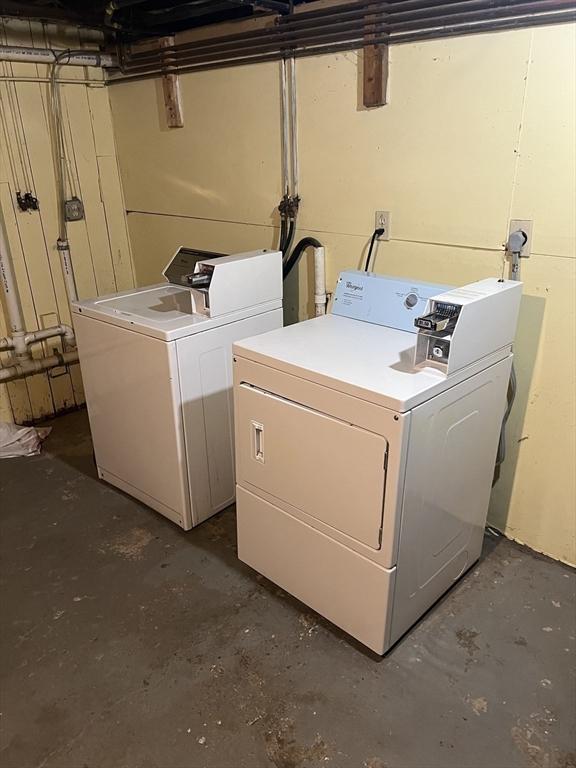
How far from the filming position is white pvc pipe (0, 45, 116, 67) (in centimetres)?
284

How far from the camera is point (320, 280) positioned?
254cm

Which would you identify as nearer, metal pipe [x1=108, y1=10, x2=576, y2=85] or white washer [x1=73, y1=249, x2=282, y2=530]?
metal pipe [x1=108, y1=10, x2=576, y2=85]

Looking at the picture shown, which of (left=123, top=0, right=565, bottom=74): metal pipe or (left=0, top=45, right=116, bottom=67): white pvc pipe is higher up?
(left=0, top=45, right=116, bottom=67): white pvc pipe

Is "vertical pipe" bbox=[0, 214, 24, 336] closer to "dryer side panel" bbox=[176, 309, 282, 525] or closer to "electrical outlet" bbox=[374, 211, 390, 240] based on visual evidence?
"dryer side panel" bbox=[176, 309, 282, 525]

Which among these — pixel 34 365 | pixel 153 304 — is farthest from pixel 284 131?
pixel 34 365

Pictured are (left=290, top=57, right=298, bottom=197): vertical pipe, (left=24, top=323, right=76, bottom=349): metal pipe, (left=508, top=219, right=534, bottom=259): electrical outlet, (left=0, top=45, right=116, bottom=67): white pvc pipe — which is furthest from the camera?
(left=24, top=323, right=76, bottom=349): metal pipe

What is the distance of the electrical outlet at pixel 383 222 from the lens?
7.50 ft

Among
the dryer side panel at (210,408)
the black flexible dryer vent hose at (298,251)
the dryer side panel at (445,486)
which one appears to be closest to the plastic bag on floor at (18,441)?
the dryer side panel at (210,408)

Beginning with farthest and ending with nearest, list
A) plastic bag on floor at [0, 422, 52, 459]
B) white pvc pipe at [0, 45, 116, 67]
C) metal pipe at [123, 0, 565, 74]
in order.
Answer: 1. plastic bag on floor at [0, 422, 52, 459]
2. white pvc pipe at [0, 45, 116, 67]
3. metal pipe at [123, 0, 565, 74]

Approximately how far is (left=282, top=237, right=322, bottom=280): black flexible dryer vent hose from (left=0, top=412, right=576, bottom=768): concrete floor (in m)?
1.28

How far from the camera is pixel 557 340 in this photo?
6.53 ft

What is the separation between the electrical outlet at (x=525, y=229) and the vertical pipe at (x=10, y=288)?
2.51m

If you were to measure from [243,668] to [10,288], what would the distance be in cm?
233

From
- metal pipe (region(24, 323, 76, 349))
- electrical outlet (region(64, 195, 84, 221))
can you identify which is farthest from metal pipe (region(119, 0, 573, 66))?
metal pipe (region(24, 323, 76, 349))
